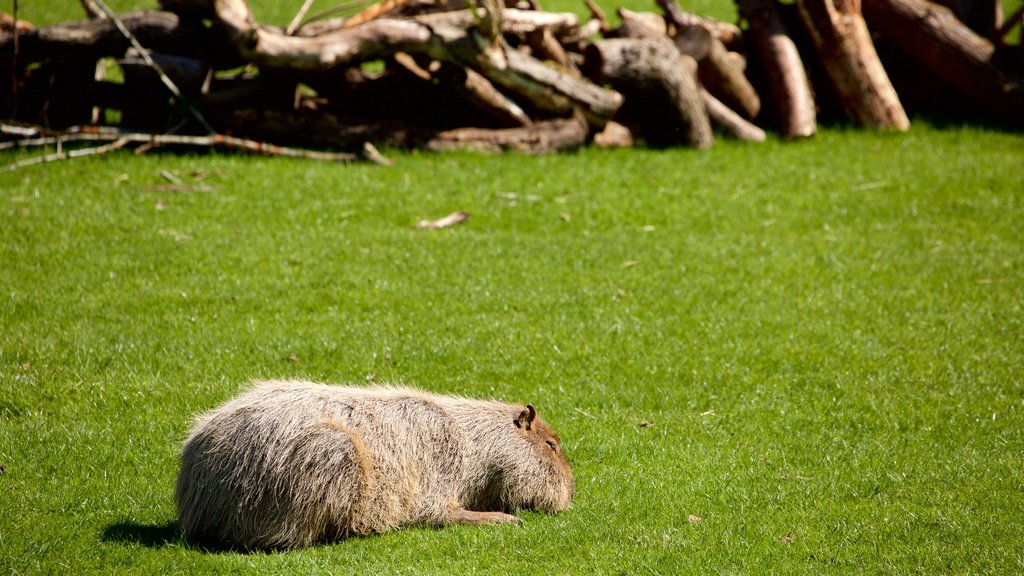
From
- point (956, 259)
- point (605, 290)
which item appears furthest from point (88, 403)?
point (956, 259)

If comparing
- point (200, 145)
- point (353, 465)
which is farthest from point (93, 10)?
point (353, 465)

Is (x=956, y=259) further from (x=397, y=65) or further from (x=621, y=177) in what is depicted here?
(x=397, y=65)

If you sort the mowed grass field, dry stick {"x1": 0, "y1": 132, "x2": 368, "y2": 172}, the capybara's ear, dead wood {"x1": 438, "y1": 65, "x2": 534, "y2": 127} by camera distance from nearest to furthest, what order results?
the mowed grass field
the capybara's ear
dry stick {"x1": 0, "y1": 132, "x2": 368, "y2": 172}
dead wood {"x1": 438, "y1": 65, "x2": 534, "y2": 127}

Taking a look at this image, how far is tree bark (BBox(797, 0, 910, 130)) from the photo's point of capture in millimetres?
15562

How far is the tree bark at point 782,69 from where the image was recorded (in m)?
15.5

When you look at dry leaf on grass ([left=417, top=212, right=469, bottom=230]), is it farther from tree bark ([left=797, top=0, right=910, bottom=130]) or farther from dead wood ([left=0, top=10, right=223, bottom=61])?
tree bark ([left=797, top=0, right=910, bottom=130])

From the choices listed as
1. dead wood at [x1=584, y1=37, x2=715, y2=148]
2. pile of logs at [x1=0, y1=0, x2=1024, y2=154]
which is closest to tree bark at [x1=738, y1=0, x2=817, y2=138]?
pile of logs at [x1=0, y1=0, x2=1024, y2=154]

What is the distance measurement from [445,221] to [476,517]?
630 centimetres

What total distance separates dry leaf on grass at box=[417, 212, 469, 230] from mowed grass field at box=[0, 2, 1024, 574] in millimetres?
126

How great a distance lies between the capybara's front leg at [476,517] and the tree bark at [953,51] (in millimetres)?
13444

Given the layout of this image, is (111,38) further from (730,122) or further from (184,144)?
(730,122)

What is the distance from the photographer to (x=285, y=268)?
10.2 meters

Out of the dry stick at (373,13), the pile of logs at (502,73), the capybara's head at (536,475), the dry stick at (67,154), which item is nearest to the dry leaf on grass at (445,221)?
the pile of logs at (502,73)

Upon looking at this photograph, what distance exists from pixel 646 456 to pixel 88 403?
4.19 metres
